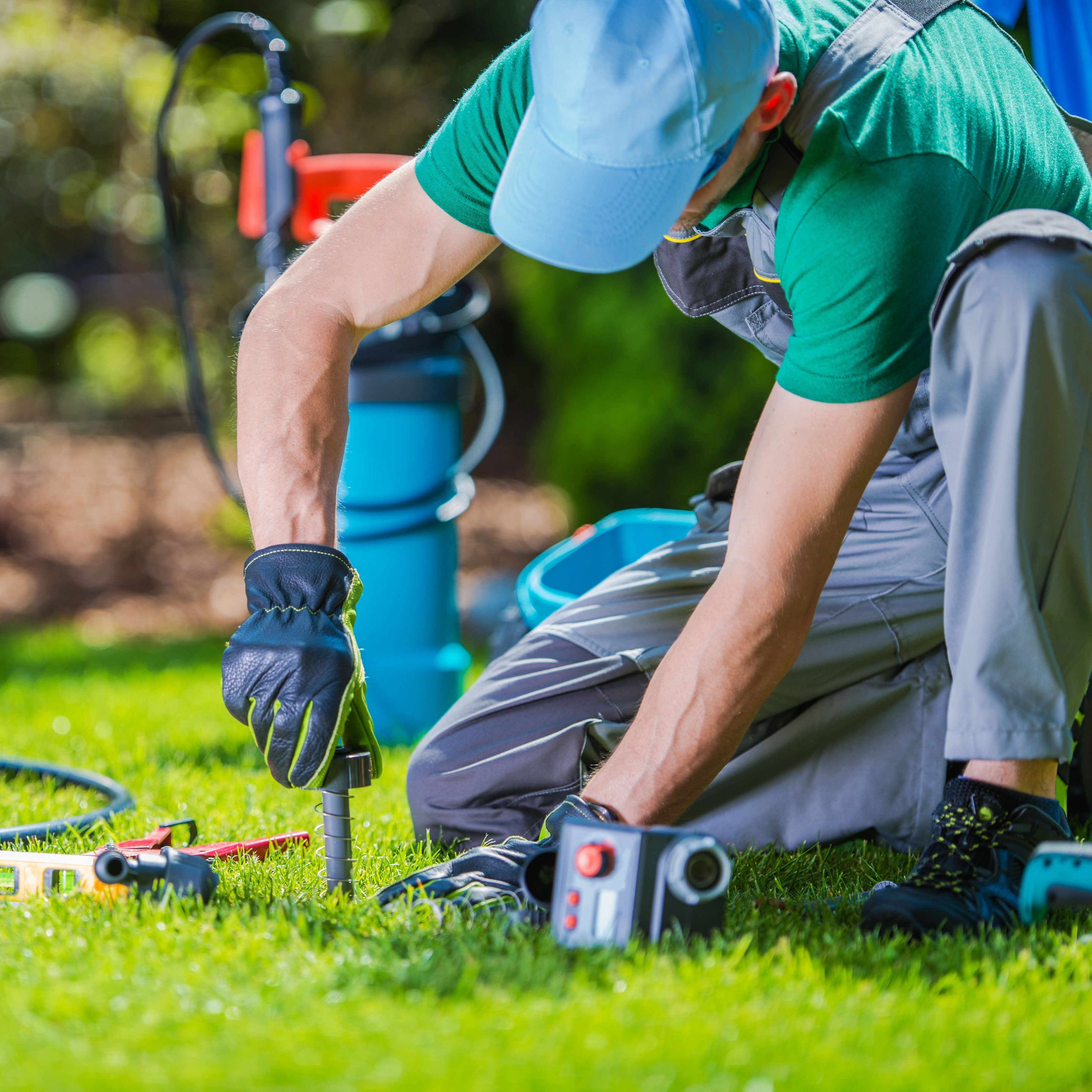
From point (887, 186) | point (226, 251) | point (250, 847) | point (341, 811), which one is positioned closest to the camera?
point (887, 186)

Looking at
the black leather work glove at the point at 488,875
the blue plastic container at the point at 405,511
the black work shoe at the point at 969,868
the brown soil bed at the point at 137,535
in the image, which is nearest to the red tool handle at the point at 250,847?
the black leather work glove at the point at 488,875

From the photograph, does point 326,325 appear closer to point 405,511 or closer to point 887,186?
point 887,186

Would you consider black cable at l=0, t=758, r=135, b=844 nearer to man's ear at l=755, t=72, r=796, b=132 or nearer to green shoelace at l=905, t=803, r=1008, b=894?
green shoelace at l=905, t=803, r=1008, b=894

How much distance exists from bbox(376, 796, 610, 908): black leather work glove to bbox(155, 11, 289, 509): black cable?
1.58 metres

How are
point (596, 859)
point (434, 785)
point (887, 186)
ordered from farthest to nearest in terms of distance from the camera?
point (434, 785) < point (887, 186) < point (596, 859)

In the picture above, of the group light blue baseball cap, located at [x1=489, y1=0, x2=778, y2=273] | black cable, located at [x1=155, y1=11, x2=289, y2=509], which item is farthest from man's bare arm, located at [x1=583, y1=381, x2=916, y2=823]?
black cable, located at [x1=155, y1=11, x2=289, y2=509]

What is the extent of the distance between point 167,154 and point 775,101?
8.32 feet

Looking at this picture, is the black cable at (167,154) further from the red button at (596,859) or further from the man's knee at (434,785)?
the red button at (596,859)

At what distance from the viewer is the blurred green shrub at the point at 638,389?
5305 millimetres

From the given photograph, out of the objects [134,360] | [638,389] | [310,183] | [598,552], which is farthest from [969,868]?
[134,360]

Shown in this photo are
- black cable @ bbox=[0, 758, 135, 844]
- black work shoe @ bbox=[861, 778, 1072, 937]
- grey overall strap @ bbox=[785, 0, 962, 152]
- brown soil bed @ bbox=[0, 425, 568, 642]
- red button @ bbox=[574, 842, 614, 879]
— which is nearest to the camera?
red button @ bbox=[574, 842, 614, 879]

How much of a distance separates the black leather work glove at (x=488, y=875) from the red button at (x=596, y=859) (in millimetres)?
90

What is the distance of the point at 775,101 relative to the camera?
5.25 ft

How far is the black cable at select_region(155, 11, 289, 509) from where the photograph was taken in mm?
3053
